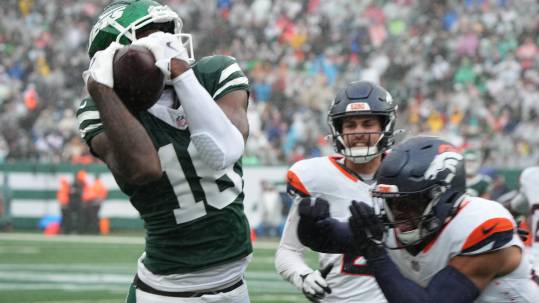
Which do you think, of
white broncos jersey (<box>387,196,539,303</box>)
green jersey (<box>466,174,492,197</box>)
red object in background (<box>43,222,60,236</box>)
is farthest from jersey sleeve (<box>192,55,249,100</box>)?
red object in background (<box>43,222,60,236</box>)

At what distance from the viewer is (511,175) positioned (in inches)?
514

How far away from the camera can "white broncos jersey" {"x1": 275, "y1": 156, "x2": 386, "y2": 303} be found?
13.9ft

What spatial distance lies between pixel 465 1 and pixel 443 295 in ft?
48.9

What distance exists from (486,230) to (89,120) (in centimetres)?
134

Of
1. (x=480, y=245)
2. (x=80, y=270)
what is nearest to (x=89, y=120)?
(x=480, y=245)

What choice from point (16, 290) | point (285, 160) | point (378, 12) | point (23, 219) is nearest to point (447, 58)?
point (378, 12)

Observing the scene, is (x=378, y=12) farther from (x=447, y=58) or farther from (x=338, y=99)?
(x=338, y=99)

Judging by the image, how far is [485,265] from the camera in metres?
3.16

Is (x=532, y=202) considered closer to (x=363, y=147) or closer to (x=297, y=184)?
(x=363, y=147)

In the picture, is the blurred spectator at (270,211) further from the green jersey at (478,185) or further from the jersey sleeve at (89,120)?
the jersey sleeve at (89,120)

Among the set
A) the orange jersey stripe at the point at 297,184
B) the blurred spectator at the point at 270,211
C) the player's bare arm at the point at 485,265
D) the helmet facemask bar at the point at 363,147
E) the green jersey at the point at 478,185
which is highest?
the player's bare arm at the point at 485,265

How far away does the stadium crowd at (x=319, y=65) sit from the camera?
49.2ft

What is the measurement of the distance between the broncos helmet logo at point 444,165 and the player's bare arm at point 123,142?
87 centimetres

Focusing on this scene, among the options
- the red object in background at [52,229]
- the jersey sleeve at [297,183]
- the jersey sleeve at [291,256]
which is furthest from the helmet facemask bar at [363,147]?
the red object in background at [52,229]
